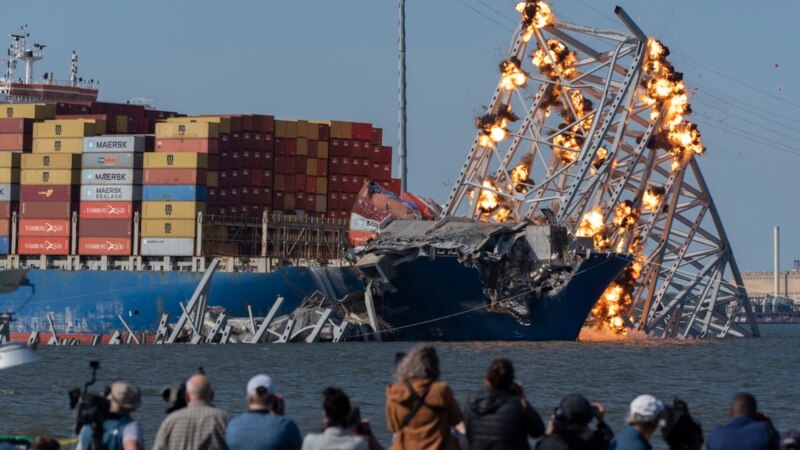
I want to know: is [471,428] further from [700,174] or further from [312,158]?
[312,158]

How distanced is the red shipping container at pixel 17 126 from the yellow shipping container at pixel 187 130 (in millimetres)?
7963

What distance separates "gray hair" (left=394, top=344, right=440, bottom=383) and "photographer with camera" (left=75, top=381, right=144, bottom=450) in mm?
2274

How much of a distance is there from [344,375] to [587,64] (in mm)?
27607

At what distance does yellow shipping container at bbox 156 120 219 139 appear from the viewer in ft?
268

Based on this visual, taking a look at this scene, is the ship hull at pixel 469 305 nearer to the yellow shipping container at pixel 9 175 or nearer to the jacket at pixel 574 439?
the yellow shipping container at pixel 9 175

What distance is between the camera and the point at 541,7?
69875 millimetres

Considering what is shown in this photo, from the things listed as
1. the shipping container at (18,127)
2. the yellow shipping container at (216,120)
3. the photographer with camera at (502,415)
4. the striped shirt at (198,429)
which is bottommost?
the striped shirt at (198,429)

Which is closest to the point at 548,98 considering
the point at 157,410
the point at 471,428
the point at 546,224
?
the point at 546,224

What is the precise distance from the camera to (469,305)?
66875 mm

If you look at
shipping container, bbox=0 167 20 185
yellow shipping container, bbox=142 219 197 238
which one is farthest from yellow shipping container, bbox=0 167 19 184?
yellow shipping container, bbox=142 219 197 238

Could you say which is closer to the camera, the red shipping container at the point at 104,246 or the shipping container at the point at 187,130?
the red shipping container at the point at 104,246

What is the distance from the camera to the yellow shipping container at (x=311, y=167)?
87562 millimetres

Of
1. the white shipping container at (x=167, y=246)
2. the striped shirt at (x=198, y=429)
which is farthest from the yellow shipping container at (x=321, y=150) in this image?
the striped shirt at (x=198, y=429)

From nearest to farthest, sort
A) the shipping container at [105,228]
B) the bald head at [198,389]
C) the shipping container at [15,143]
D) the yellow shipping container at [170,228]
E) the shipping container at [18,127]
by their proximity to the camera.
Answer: the bald head at [198,389], the yellow shipping container at [170,228], the shipping container at [105,228], the shipping container at [15,143], the shipping container at [18,127]
